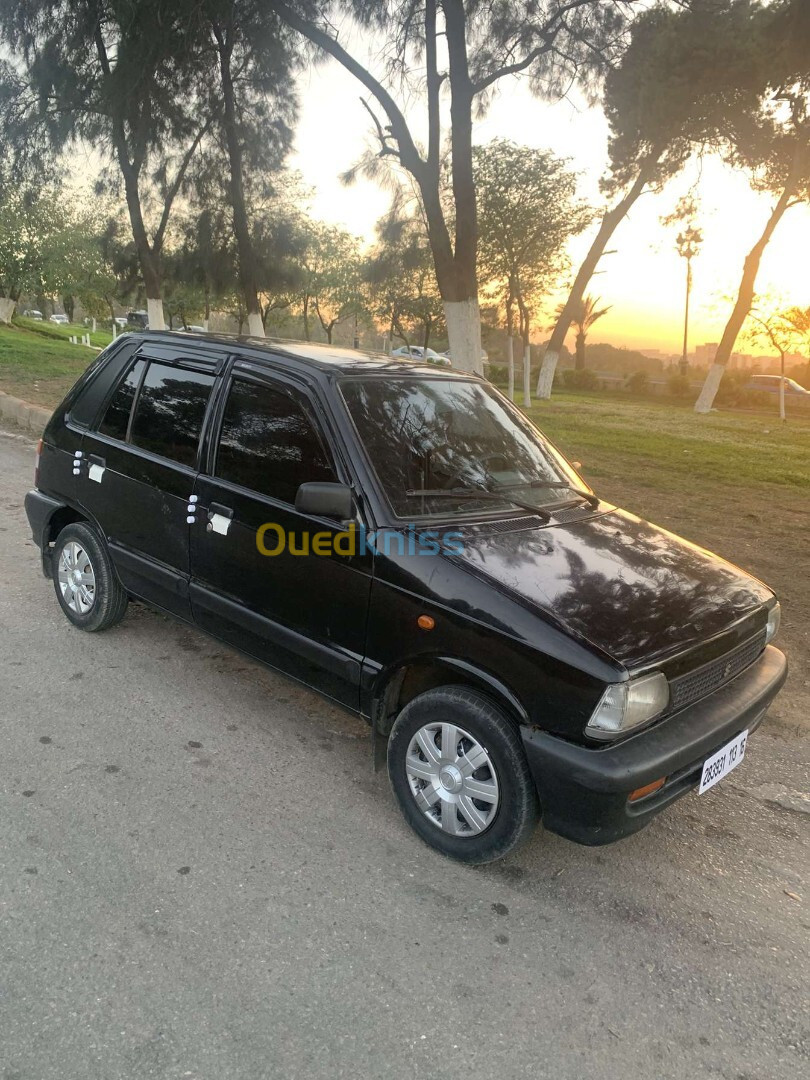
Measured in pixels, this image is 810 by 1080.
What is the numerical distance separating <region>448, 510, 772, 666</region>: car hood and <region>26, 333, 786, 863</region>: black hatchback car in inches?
0.5

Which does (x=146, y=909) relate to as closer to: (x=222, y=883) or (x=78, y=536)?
(x=222, y=883)

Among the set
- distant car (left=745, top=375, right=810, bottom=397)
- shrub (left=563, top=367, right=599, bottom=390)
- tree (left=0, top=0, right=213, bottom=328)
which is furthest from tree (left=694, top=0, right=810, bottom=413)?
shrub (left=563, top=367, right=599, bottom=390)

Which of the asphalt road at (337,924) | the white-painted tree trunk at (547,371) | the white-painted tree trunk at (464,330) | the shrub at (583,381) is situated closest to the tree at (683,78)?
the white-painted tree trunk at (464,330)

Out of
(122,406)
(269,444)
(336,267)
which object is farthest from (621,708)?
(336,267)

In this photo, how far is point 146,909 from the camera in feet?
8.22

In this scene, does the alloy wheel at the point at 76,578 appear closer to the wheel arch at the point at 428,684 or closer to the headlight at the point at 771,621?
the wheel arch at the point at 428,684

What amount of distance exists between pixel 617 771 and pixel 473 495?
141 cm

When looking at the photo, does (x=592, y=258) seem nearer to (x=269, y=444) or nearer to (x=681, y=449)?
(x=681, y=449)

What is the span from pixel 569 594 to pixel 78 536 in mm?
3056

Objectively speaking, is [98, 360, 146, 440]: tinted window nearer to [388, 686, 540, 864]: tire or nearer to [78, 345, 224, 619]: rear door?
[78, 345, 224, 619]: rear door

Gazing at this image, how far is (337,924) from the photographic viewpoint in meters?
2.52

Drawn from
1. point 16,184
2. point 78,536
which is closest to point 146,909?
point 78,536
